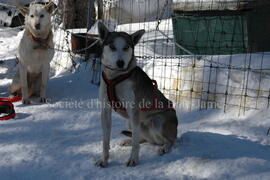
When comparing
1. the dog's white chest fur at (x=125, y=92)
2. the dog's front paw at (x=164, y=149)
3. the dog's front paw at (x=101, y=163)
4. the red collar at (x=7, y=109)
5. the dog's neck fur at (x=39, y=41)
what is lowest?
the dog's front paw at (x=101, y=163)

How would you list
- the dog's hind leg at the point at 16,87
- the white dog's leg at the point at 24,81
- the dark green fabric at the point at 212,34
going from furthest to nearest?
1. the dog's hind leg at the point at 16,87
2. the dark green fabric at the point at 212,34
3. the white dog's leg at the point at 24,81

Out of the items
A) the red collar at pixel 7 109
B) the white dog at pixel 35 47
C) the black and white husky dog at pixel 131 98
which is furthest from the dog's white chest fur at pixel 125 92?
the white dog at pixel 35 47

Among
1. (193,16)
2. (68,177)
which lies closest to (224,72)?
(193,16)

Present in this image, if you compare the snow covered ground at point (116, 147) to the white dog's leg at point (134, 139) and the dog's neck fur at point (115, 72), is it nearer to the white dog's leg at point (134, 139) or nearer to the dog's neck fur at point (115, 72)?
the white dog's leg at point (134, 139)

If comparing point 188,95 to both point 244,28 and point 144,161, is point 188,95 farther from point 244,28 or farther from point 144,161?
point 144,161

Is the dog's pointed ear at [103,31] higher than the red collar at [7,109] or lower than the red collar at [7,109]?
higher

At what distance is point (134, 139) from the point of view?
11.6ft

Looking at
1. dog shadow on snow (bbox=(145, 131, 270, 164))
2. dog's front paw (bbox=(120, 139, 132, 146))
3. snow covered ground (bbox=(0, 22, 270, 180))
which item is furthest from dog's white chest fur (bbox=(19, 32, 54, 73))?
dog shadow on snow (bbox=(145, 131, 270, 164))

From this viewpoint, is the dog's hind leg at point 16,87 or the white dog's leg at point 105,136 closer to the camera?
the white dog's leg at point 105,136

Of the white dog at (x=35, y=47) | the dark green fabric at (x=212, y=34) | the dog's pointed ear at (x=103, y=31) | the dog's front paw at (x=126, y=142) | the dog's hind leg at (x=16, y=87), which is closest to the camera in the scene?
the dog's pointed ear at (x=103, y=31)

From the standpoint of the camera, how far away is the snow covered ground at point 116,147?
3361 millimetres

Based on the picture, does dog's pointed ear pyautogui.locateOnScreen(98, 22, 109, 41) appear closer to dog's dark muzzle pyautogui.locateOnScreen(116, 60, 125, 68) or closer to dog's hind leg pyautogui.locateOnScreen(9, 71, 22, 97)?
dog's dark muzzle pyautogui.locateOnScreen(116, 60, 125, 68)

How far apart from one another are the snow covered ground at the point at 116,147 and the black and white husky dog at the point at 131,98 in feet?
0.61

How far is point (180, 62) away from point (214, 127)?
141 cm
